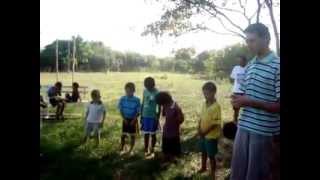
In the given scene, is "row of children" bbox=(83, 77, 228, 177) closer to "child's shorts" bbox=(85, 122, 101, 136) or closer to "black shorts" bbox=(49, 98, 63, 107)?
"child's shorts" bbox=(85, 122, 101, 136)

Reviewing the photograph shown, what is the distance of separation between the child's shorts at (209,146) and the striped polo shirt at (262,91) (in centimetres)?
106

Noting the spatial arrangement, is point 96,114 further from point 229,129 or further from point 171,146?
point 229,129

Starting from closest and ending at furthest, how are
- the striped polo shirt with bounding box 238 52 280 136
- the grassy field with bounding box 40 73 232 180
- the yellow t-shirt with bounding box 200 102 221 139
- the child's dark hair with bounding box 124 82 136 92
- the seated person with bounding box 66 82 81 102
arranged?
the striped polo shirt with bounding box 238 52 280 136, the yellow t-shirt with bounding box 200 102 221 139, the grassy field with bounding box 40 73 232 180, the child's dark hair with bounding box 124 82 136 92, the seated person with bounding box 66 82 81 102

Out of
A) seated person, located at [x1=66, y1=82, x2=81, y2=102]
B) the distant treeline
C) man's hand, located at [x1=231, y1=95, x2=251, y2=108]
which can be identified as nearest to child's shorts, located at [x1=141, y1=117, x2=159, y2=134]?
the distant treeline

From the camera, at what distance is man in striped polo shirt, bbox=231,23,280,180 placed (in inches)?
75.4

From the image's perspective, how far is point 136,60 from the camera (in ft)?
11.4

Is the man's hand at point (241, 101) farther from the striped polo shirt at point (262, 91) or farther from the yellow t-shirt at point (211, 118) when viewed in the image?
the yellow t-shirt at point (211, 118)

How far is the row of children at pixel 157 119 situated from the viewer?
3006mm

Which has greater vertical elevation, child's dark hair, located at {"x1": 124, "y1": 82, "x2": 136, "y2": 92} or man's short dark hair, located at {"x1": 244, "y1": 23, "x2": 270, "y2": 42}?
man's short dark hair, located at {"x1": 244, "y1": 23, "x2": 270, "y2": 42}

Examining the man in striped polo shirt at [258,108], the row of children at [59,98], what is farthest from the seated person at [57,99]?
the man in striped polo shirt at [258,108]

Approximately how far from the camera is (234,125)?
109 inches

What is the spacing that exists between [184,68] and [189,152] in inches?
22.7
